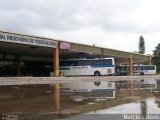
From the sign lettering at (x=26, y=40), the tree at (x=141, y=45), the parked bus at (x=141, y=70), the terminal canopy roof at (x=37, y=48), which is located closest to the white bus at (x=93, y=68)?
the terminal canopy roof at (x=37, y=48)

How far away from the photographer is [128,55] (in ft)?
215

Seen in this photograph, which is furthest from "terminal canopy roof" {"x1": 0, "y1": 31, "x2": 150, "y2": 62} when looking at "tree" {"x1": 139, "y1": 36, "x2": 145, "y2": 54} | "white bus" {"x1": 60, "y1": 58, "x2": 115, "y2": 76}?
"tree" {"x1": 139, "y1": 36, "x2": 145, "y2": 54}

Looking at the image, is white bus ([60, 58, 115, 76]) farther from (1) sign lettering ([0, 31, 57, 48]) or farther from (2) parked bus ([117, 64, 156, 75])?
(2) parked bus ([117, 64, 156, 75])

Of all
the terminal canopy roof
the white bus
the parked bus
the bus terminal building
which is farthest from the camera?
the parked bus

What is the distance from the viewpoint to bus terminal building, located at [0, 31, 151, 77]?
37656mm

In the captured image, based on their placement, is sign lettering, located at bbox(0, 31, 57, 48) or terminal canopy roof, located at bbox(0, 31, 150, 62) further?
terminal canopy roof, located at bbox(0, 31, 150, 62)

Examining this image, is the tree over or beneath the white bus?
over

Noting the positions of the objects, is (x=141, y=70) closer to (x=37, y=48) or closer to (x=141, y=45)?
(x=37, y=48)

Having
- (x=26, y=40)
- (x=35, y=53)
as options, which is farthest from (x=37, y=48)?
(x=35, y=53)

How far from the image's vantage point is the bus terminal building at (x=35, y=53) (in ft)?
124

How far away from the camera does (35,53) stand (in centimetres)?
5238

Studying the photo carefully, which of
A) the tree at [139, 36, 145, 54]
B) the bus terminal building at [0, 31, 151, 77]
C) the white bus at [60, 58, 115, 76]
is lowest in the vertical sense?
the white bus at [60, 58, 115, 76]

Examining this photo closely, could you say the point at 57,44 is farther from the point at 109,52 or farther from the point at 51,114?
the point at 51,114

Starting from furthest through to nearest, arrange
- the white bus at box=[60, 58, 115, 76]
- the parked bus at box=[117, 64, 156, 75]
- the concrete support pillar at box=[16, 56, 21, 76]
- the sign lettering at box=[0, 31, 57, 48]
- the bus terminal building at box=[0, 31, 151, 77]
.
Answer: the parked bus at box=[117, 64, 156, 75] < the concrete support pillar at box=[16, 56, 21, 76] < the white bus at box=[60, 58, 115, 76] < the bus terminal building at box=[0, 31, 151, 77] < the sign lettering at box=[0, 31, 57, 48]
